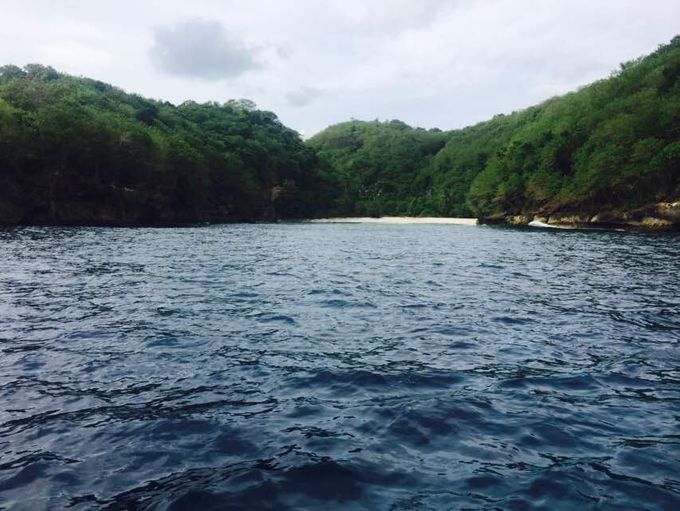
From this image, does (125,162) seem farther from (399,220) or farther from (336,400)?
(336,400)

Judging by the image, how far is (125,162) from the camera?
8606cm

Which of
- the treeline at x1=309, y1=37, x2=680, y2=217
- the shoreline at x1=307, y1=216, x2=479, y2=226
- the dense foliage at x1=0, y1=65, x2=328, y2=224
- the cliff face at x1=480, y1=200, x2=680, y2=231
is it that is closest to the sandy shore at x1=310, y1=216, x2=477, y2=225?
the shoreline at x1=307, y1=216, x2=479, y2=226

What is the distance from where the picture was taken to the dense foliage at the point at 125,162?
72.8 m

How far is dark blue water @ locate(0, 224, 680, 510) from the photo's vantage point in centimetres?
646

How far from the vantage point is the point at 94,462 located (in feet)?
23.0

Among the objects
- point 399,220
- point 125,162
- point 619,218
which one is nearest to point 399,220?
point 399,220

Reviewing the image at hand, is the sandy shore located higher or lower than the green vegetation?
lower

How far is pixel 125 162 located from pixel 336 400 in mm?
87544

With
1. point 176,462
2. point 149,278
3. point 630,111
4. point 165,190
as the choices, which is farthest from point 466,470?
point 630,111

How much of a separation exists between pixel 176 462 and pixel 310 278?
61.4 feet

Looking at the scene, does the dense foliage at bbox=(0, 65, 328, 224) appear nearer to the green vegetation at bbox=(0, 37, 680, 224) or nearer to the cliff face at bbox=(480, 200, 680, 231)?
the green vegetation at bbox=(0, 37, 680, 224)

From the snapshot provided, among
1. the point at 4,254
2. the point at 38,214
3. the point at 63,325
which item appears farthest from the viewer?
the point at 38,214

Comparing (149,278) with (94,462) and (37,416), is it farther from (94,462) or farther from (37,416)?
(94,462)

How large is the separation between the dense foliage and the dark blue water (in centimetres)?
6264
